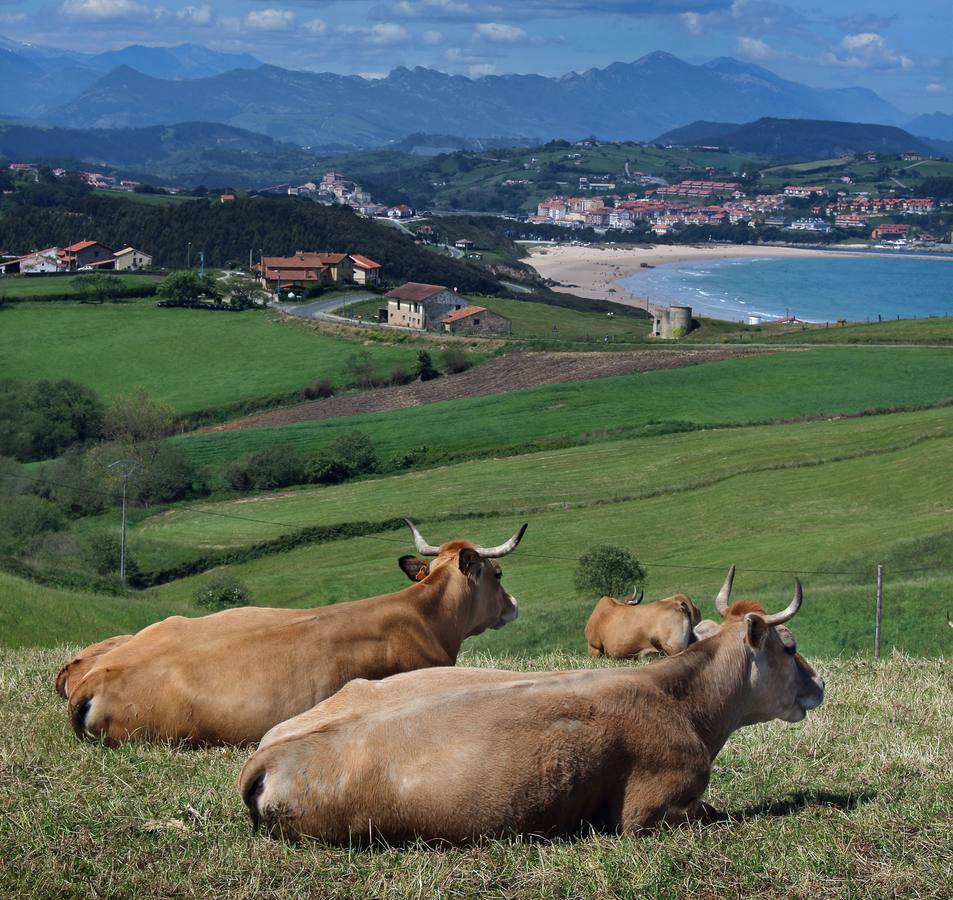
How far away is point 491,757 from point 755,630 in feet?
7.60

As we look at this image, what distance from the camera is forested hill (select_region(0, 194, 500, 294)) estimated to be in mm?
156250

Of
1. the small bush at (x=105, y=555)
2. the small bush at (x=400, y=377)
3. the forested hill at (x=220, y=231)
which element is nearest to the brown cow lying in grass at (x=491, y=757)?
the small bush at (x=105, y=555)

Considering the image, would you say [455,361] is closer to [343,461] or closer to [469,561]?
[343,461]

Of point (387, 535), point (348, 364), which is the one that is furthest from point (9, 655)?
point (348, 364)

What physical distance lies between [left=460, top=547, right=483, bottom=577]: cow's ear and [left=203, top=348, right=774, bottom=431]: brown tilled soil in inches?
2511

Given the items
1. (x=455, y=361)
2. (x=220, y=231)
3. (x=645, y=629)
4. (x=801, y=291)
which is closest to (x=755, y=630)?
(x=645, y=629)

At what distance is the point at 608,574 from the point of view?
32781mm

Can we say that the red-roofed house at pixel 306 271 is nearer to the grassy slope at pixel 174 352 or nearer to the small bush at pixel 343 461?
the grassy slope at pixel 174 352

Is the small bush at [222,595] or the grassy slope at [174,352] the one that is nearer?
the small bush at [222,595]

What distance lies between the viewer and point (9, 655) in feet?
42.5

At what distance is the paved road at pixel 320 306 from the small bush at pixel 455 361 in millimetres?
23143

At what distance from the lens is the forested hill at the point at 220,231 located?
513 feet

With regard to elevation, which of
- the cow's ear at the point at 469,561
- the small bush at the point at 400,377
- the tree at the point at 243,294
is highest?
the cow's ear at the point at 469,561

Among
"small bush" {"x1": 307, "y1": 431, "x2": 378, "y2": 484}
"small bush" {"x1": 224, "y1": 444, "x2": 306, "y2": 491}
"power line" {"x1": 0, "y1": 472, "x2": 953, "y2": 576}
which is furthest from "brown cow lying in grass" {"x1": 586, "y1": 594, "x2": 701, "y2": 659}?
"small bush" {"x1": 224, "y1": 444, "x2": 306, "y2": 491}
